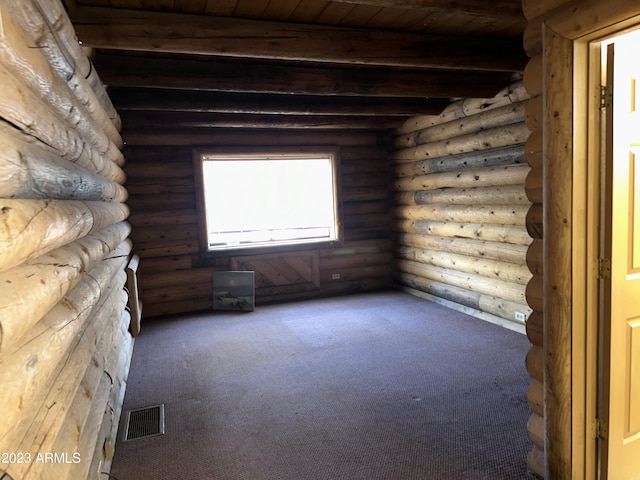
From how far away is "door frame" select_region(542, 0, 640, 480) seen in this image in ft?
6.24

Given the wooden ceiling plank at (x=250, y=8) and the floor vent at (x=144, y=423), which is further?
the wooden ceiling plank at (x=250, y=8)

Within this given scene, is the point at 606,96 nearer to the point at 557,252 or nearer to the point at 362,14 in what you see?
the point at 557,252

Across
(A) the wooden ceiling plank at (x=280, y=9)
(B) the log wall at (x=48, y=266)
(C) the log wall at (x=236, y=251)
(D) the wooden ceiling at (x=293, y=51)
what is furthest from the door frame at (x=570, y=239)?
(C) the log wall at (x=236, y=251)

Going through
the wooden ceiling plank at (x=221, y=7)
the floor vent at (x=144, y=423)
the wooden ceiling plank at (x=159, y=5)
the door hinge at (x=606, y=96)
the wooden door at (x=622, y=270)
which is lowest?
the floor vent at (x=144, y=423)

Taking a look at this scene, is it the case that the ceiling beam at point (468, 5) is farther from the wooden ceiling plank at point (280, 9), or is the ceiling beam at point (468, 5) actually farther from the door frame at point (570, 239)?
the door frame at point (570, 239)

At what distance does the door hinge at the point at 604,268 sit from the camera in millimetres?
1977

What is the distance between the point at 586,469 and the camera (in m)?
2.06

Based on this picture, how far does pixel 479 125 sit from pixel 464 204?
1017 mm

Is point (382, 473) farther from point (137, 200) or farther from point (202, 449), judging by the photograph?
point (137, 200)

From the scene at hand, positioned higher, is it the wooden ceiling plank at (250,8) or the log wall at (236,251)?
the wooden ceiling plank at (250,8)

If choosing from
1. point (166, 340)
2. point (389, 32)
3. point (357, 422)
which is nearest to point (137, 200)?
point (166, 340)

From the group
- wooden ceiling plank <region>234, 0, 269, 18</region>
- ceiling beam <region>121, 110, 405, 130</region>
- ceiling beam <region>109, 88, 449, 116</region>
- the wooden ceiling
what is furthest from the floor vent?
ceiling beam <region>121, 110, 405, 130</region>

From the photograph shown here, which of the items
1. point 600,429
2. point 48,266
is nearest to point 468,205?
point 600,429

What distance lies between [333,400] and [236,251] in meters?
3.56
